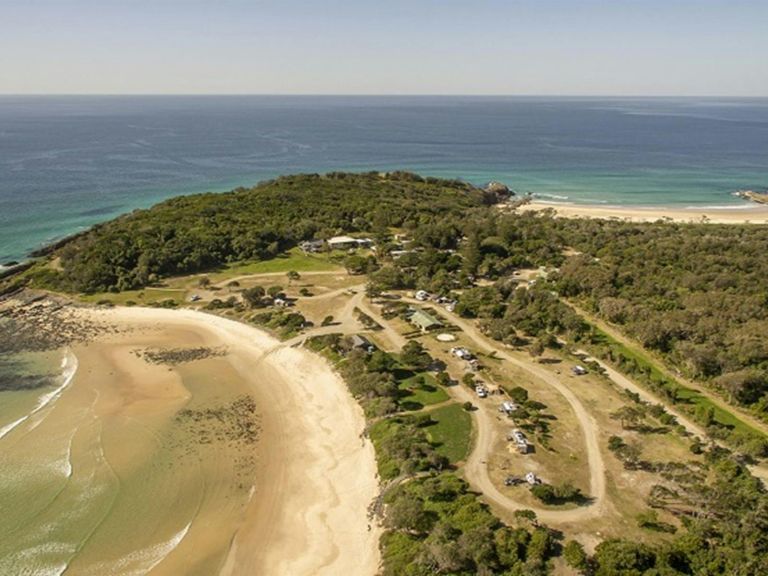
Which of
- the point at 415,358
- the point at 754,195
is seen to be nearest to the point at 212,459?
the point at 415,358

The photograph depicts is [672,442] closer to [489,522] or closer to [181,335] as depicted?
[489,522]

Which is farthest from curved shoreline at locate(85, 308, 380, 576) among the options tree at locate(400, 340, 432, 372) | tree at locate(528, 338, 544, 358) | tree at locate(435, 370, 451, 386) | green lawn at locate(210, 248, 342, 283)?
green lawn at locate(210, 248, 342, 283)

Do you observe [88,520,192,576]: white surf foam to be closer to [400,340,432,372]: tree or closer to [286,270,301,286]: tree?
[400,340,432,372]: tree

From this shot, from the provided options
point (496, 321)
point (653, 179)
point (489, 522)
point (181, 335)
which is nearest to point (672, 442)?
point (489, 522)

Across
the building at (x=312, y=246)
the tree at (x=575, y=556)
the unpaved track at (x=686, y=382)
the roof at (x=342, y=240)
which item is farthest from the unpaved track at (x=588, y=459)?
the building at (x=312, y=246)

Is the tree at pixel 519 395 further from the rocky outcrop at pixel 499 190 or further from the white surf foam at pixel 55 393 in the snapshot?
the rocky outcrop at pixel 499 190

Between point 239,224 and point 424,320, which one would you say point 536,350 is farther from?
point 239,224
